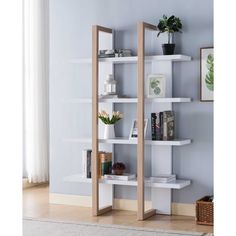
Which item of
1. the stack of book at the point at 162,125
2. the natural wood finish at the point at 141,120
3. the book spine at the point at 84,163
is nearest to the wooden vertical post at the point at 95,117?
the book spine at the point at 84,163

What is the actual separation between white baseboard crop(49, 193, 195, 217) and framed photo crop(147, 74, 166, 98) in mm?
1057

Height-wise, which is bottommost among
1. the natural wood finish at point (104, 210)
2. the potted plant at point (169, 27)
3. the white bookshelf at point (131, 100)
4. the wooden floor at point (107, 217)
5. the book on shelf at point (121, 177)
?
the wooden floor at point (107, 217)

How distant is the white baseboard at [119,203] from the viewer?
4.79m

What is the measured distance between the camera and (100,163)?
4.87 m

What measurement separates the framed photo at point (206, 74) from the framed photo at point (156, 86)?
351 millimetres

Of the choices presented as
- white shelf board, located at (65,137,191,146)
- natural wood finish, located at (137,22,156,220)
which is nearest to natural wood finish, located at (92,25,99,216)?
white shelf board, located at (65,137,191,146)

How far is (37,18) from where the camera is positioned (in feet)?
21.9

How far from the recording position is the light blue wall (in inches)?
185

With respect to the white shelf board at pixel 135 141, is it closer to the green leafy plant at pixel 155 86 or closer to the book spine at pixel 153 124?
the book spine at pixel 153 124

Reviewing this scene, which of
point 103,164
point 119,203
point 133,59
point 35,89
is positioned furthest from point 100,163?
point 35,89

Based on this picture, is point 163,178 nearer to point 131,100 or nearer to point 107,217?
point 107,217

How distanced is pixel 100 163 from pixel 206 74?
1.31 metres
